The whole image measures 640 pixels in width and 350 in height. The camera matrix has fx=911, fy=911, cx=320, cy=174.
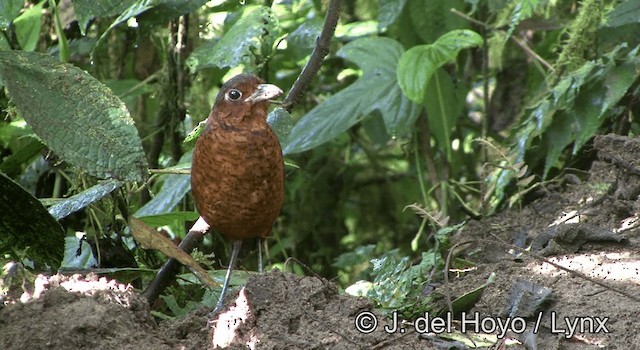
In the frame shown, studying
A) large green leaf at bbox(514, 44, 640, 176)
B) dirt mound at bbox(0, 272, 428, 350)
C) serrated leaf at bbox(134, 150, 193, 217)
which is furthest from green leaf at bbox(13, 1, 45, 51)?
large green leaf at bbox(514, 44, 640, 176)

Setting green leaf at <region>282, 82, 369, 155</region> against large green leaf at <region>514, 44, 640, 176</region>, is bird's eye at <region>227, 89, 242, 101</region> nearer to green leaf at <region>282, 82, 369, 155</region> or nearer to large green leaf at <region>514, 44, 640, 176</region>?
green leaf at <region>282, 82, 369, 155</region>

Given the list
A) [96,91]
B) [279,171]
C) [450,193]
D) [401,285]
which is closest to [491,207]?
[450,193]

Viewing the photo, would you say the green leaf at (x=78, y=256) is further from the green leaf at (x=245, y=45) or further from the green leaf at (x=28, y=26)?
the green leaf at (x=28, y=26)

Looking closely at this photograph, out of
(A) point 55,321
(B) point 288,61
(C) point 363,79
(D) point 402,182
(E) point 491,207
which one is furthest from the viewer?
(D) point 402,182

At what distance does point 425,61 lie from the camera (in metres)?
3.72

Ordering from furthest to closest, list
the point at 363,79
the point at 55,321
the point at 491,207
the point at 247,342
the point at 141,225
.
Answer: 1. the point at 363,79
2. the point at 491,207
3. the point at 141,225
4. the point at 247,342
5. the point at 55,321

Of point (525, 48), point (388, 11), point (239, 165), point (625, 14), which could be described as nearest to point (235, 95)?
point (239, 165)

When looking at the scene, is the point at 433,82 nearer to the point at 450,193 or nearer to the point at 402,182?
the point at 450,193

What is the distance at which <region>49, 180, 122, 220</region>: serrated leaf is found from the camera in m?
2.61

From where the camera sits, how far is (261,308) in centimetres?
225

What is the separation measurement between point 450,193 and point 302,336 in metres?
2.29

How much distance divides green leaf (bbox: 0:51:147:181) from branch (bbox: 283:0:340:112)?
0.82 meters

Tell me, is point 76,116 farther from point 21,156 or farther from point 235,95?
point 21,156

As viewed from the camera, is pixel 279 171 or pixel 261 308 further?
pixel 279 171
